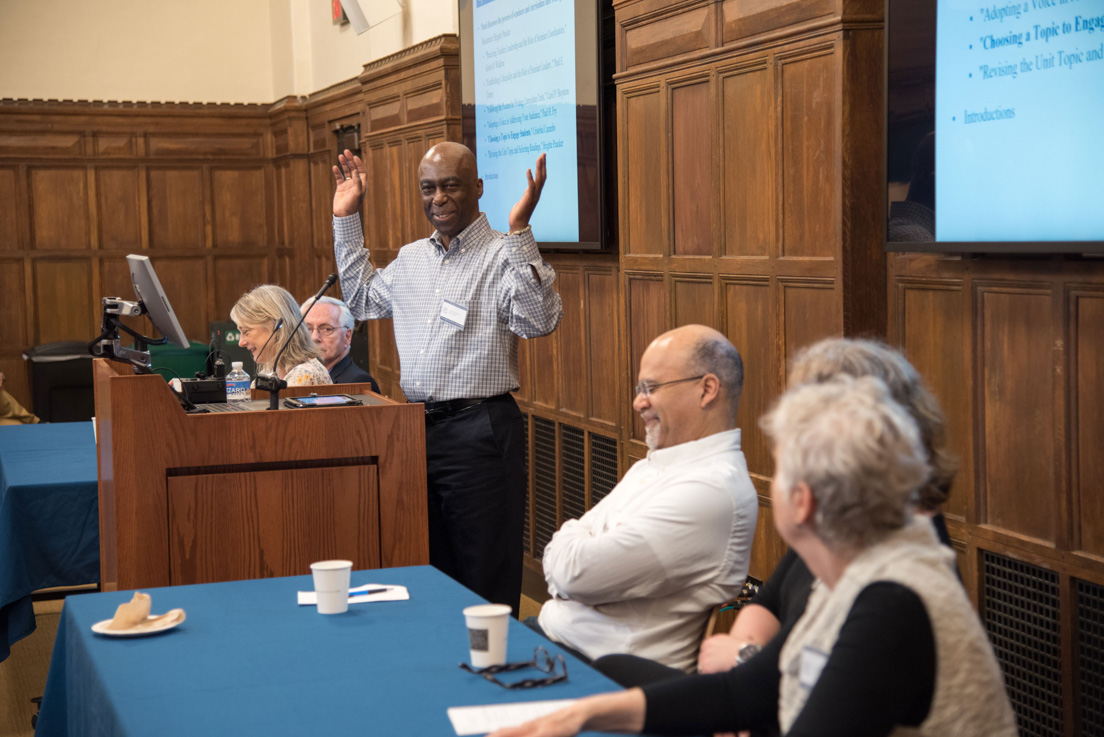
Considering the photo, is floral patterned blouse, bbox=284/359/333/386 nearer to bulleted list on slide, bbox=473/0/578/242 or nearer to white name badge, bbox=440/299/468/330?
white name badge, bbox=440/299/468/330

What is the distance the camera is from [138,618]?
218cm

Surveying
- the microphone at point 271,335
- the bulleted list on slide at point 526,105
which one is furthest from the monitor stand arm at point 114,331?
the bulleted list on slide at point 526,105

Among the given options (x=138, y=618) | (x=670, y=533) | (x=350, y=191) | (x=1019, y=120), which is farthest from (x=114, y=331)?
(x=1019, y=120)

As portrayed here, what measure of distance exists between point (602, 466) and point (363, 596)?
2618 millimetres

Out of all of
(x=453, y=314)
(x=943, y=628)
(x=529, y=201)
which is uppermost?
(x=529, y=201)

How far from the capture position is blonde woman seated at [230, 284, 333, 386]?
14.8ft

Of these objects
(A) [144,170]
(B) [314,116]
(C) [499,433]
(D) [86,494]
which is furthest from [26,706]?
(A) [144,170]

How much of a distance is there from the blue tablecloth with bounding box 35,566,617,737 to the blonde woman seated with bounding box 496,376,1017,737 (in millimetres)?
516

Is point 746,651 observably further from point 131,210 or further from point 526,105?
point 131,210

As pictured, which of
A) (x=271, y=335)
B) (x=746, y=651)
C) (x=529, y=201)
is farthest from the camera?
(x=271, y=335)

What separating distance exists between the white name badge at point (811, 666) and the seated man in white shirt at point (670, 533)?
89 cm

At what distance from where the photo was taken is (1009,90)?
9.02 ft

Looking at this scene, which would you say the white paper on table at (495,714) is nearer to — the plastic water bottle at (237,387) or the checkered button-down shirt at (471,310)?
the checkered button-down shirt at (471,310)

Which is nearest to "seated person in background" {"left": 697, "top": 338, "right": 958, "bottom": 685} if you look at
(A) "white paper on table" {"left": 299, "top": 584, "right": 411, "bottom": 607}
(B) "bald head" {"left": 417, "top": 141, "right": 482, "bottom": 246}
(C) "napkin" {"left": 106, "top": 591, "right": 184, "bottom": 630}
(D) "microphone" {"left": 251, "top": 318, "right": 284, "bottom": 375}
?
(A) "white paper on table" {"left": 299, "top": 584, "right": 411, "bottom": 607}
